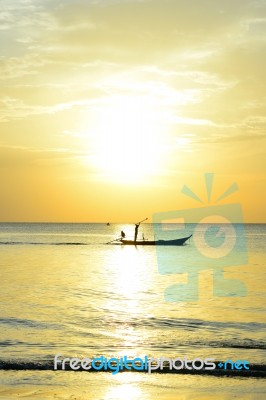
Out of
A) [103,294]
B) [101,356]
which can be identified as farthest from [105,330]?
[103,294]

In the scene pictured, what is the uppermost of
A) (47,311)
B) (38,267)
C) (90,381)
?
(38,267)

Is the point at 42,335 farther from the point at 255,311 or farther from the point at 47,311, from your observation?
the point at 255,311

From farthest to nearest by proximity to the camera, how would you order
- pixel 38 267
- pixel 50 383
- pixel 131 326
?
pixel 38 267
pixel 131 326
pixel 50 383

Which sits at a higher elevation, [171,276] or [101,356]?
[171,276]

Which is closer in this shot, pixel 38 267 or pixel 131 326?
pixel 131 326

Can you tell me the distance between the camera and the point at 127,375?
14.0 meters

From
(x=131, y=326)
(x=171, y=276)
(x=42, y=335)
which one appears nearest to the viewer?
(x=42, y=335)

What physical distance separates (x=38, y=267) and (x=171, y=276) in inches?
517

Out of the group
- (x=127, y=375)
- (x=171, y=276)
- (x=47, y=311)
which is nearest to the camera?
(x=127, y=375)

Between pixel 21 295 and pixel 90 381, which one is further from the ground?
pixel 21 295

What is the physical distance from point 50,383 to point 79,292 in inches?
776

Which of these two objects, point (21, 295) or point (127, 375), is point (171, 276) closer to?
point (21, 295)

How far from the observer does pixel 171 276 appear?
44281 millimetres

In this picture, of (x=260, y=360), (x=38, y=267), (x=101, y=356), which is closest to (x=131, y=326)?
(x=101, y=356)
